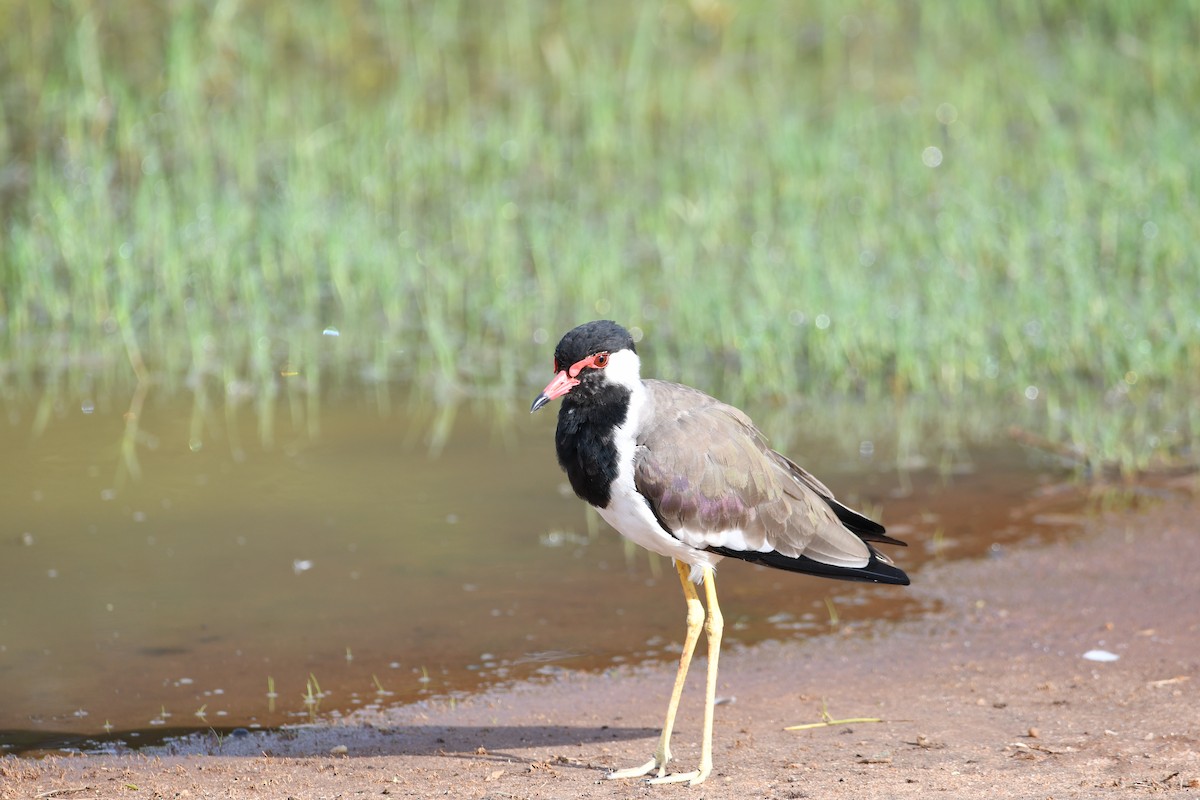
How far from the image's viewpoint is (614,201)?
10.0 meters

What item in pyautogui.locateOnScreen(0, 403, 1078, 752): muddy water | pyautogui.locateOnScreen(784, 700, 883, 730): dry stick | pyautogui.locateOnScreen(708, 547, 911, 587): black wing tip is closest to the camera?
pyautogui.locateOnScreen(708, 547, 911, 587): black wing tip

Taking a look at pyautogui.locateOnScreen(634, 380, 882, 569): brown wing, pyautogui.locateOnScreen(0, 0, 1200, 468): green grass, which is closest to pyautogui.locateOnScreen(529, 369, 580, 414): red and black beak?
pyautogui.locateOnScreen(634, 380, 882, 569): brown wing

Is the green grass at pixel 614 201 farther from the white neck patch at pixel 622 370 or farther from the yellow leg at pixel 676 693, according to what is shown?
the white neck patch at pixel 622 370

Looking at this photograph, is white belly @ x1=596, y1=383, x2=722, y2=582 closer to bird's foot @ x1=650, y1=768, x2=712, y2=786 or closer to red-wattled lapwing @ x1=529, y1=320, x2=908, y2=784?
red-wattled lapwing @ x1=529, y1=320, x2=908, y2=784

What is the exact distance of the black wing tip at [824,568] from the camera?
15.6 ft

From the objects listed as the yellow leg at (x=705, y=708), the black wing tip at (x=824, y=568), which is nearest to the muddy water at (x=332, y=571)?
the yellow leg at (x=705, y=708)

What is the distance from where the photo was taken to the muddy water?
5.27m

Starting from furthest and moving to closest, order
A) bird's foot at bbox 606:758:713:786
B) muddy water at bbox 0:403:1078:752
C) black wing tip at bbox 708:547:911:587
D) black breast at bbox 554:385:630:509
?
1. muddy water at bbox 0:403:1078:752
2. black wing tip at bbox 708:547:911:587
3. black breast at bbox 554:385:630:509
4. bird's foot at bbox 606:758:713:786

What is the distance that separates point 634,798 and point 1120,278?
554 cm

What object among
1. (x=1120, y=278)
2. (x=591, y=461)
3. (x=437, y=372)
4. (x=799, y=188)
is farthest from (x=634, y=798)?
(x=799, y=188)

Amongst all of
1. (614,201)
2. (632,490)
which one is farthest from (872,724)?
(614,201)

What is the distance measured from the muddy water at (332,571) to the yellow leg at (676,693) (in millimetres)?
686

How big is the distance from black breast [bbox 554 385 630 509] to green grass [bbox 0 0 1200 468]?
3.19m

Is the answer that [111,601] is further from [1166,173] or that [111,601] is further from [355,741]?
[1166,173]
